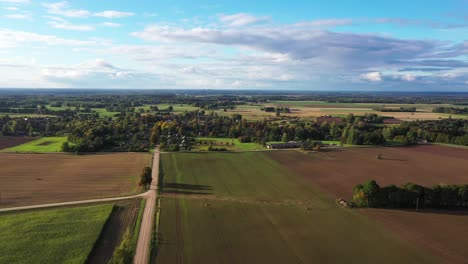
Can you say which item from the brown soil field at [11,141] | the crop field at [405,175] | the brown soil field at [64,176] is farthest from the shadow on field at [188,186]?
the brown soil field at [11,141]

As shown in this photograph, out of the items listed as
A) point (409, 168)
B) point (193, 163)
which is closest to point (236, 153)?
point (193, 163)

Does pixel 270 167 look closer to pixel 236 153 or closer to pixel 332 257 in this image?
pixel 236 153

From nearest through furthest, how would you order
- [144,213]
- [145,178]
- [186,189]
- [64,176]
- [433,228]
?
[433,228]
[144,213]
[145,178]
[186,189]
[64,176]

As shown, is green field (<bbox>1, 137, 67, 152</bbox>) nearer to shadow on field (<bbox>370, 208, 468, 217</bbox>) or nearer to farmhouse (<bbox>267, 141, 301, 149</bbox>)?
farmhouse (<bbox>267, 141, 301, 149</bbox>)

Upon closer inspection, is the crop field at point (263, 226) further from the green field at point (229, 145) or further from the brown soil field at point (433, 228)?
the green field at point (229, 145)

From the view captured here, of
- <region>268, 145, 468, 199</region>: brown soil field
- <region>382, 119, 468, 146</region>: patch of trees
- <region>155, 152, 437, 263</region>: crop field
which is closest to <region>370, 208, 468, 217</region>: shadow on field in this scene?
<region>155, 152, 437, 263</region>: crop field

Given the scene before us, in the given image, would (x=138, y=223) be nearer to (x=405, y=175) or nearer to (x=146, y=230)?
(x=146, y=230)

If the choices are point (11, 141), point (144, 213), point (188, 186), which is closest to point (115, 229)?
point (144, 213)
